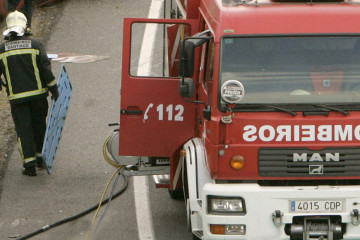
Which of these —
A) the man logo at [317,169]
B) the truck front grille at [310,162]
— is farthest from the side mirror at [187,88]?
the man logo at [317,169]

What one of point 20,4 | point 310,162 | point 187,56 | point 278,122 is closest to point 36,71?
point 187,56

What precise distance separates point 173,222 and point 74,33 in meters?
8.64

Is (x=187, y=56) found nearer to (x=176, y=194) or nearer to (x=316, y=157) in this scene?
(x=316, y=157)

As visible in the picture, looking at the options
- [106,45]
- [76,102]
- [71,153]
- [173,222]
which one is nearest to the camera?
[173,222]

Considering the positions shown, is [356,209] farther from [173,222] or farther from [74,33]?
[74,33]

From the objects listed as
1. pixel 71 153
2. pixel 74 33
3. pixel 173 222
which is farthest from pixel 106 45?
pixel 173 222

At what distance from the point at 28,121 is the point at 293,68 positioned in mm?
4644

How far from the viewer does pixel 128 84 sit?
34.9ft

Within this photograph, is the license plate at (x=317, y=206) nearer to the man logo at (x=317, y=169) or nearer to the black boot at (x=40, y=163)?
the man logo at (x=317, y=169)

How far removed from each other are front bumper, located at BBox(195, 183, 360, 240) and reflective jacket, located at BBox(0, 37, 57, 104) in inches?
164

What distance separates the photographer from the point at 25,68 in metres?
12.5

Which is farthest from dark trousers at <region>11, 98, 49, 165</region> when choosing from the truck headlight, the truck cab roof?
the truck headlight

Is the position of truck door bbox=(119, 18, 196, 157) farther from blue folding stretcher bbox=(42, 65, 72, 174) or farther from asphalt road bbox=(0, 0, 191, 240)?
blue folding stretcher bbox=(42, 65, 72, 174)

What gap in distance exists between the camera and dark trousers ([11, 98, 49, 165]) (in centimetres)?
1275
